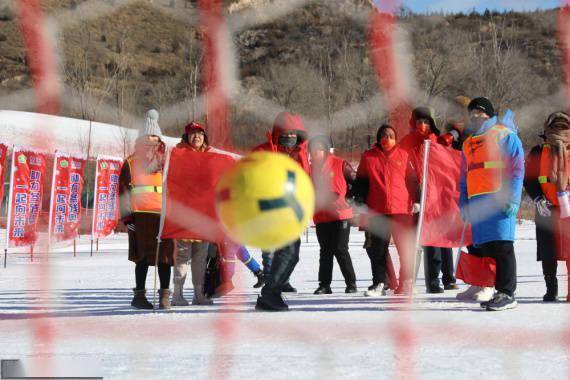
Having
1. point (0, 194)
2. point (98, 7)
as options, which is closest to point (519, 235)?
point (0, 194)

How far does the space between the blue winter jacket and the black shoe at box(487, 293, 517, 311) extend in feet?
1.08

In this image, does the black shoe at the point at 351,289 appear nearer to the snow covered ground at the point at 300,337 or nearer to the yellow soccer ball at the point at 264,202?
the snow covered ground at the point at 300,337

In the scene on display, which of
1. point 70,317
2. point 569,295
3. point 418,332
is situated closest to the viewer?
point 418,332

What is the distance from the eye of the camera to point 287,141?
4.52 meters

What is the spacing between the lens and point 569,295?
504 cm

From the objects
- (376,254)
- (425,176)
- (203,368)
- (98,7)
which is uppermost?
(98,7)

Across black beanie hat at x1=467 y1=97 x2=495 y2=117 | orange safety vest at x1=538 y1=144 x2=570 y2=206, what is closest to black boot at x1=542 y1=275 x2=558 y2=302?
orange safety vest at x1=538 y1=144 x2=570 y2=206

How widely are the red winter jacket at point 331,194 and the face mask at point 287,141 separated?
1109 millimetres

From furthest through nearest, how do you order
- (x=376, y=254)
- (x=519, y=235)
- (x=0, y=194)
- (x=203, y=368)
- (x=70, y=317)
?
(x=519, y=235) < (x=0, y=194) < (x=376, y=254) < (x=70, y=317) < (x=203, y=368)

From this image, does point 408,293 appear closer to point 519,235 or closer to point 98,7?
point 98,7

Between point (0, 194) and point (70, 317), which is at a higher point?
point (0, 194)

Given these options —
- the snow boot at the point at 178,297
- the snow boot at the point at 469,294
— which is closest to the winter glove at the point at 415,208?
the snow boot at the point at 469,294

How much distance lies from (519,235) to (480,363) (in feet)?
42.5

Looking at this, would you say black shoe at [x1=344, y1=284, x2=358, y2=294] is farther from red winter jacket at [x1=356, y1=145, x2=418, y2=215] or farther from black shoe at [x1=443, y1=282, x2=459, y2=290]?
black shoe at [x1=443, y1=282, x2=459, y2=290]
